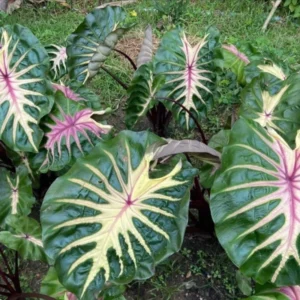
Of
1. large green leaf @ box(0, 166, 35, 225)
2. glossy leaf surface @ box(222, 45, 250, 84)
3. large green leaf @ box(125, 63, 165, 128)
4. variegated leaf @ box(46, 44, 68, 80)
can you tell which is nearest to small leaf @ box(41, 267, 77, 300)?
large green leaf @ box(0, 166, 35, 225)

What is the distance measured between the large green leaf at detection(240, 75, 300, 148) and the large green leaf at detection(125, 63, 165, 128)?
1.30ft

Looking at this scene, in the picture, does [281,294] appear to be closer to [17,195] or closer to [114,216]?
[114,216]

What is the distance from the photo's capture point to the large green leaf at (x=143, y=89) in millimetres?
1955

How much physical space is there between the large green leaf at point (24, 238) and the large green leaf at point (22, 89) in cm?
27

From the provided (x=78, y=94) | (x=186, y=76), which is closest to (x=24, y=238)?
(x=78, y=94)

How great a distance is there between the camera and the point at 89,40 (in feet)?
6.80

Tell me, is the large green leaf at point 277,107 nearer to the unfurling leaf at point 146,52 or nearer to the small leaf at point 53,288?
the unfurling leaf at point 146,52

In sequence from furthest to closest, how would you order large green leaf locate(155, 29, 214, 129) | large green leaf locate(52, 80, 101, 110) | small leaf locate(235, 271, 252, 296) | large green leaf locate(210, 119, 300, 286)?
large green leaf locate(155, 29, 214, 129)
large green leaf locate(52, 80, 101, 110)
small leaf locate(235, 271, 252, 296)
large green leaf locate(210, 119, 300, 286)

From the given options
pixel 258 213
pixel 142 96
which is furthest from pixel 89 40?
pixel 258 213

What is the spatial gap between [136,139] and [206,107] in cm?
71

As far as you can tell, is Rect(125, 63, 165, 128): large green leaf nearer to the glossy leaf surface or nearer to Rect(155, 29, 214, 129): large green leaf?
Rect(155, 29, 214, 129): large green leaf

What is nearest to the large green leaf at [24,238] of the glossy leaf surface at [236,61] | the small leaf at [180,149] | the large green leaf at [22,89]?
the large green leaf at [22,89]

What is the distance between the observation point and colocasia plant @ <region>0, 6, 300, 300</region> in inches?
48.4

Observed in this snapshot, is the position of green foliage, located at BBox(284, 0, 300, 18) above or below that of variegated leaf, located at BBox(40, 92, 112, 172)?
above
